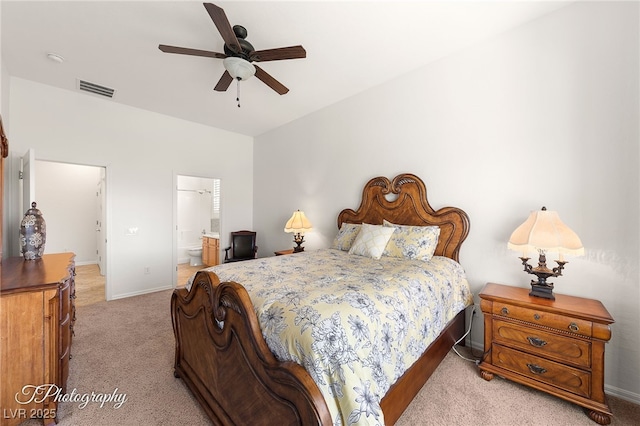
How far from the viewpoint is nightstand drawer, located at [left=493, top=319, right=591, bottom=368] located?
1.72 m

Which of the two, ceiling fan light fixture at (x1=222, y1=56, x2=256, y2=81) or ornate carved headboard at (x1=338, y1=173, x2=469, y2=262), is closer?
ceiling fan light fixture at (x1=222, y1=56, x2=256, y2=81)

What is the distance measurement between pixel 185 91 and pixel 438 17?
10.3ft

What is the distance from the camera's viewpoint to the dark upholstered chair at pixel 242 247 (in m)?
4.99

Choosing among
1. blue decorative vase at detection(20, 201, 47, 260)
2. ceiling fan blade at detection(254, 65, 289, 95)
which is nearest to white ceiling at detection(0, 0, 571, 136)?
ceiling fan blade at detection(254, 65, 289, 95)

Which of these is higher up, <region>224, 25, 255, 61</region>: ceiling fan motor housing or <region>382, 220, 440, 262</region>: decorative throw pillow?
<region>224, 25, 255, 61</region>: ceiling fan motor housing

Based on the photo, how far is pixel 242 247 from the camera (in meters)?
5.06

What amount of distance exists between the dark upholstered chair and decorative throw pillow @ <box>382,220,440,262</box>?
3041mm

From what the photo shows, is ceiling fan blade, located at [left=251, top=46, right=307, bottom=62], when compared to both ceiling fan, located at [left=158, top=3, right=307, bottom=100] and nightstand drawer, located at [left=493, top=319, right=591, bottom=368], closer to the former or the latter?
ceiling fan, located at [left=158, top=3, right=307, bottom=100]

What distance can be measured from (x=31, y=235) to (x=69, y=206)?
16.2 feet

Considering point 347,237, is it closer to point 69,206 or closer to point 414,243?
point 414,243

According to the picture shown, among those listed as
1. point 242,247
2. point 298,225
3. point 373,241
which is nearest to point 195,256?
point 242,247

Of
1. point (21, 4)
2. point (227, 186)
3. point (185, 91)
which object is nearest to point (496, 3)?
point (185, 91)

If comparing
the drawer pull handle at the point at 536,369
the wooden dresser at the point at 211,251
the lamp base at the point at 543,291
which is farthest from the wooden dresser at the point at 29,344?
the wooden dresser at the point at 211,251

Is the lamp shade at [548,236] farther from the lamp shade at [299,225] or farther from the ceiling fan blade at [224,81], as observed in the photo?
the ceiling fan blade at [224,81]
